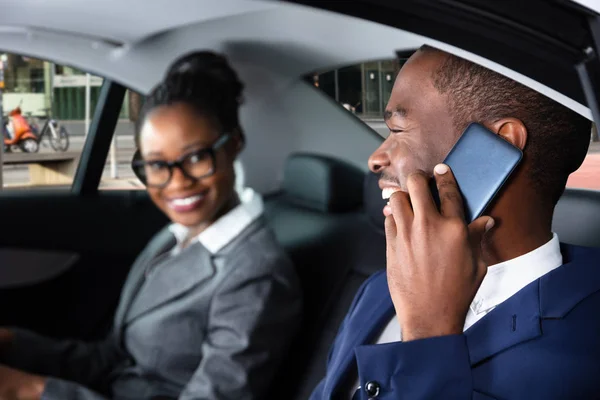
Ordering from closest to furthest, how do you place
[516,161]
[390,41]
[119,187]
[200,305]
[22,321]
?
[516,161], [390,41], [200,305], [119,187], [22,321]

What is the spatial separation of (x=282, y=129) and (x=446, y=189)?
1217mm

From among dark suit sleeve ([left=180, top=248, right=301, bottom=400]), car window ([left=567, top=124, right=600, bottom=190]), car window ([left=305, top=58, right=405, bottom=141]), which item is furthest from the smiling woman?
car window ([left=567, top=124, right=600, bottom=190])

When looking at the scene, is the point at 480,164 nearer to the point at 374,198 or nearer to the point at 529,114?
the point at 529,114

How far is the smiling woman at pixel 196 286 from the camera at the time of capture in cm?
127

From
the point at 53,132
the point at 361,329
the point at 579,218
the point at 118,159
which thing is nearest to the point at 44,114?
the point at 53,132

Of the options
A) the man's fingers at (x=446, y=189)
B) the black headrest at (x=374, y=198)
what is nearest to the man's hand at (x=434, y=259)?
the man's fingers at (x=446, y=189)

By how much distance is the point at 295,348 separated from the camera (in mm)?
1372

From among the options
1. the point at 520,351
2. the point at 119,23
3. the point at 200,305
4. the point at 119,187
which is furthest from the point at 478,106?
the point at 119,187

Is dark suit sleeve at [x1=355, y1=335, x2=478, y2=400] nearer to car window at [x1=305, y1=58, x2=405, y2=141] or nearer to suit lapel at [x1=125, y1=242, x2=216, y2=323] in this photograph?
car window at [x1=305, y1=58, x2=405, y2=141]

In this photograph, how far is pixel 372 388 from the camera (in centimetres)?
39

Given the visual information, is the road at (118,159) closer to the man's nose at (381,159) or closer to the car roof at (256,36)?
the car roof at (256,36)

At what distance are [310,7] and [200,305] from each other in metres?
1.01

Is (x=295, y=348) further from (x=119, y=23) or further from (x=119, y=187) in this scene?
(x=119, y=23)

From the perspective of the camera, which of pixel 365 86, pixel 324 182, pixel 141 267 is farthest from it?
pixel 141 267
